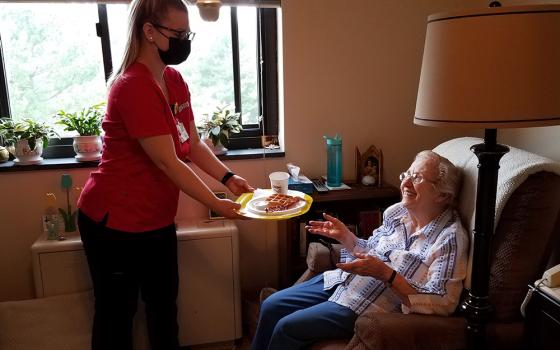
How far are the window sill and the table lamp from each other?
1.28 m

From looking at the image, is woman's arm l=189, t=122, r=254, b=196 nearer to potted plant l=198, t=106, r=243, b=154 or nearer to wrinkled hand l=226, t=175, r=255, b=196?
wrinkled hand l=226, t=175, r=255, b=196

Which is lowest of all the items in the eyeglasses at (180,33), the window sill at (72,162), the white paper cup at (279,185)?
the white paper cup at (279,185)

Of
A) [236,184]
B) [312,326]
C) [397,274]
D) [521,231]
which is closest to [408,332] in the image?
[397,274]

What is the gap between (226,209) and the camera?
1659 mm

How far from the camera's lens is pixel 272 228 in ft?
7.96

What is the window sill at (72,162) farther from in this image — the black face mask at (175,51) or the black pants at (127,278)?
the black face mask at (175,51)

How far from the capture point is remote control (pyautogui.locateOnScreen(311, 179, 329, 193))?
2.18 meters

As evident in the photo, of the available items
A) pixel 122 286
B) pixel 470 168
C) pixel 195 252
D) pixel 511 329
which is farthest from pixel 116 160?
pixel 511 329

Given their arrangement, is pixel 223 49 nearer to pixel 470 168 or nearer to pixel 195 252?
pixel 195 252

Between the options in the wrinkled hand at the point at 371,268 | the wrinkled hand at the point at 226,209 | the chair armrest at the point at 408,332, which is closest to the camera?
the chair armrest at the point at 408,332

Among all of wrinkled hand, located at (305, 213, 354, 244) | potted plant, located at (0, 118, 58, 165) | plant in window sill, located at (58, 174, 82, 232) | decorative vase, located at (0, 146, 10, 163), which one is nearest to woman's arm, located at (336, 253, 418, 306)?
wrinkled hand, located at (305, 213, 354, 244)

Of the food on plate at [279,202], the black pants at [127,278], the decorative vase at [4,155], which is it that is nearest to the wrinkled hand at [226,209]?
the food on plate at [279,202]

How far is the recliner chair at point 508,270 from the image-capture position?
135cm

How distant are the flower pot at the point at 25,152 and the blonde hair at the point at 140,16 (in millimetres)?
892
